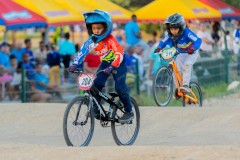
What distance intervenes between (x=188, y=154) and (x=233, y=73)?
51.3ft

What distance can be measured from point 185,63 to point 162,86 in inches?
22.9

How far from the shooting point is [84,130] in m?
10.4

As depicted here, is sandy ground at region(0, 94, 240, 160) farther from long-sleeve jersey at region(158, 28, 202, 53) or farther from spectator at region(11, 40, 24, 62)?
spectator at region(11, 40, 24, 62)

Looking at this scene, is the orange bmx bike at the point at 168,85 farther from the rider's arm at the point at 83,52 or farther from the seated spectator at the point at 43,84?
the rider's arm at the point at 83,52

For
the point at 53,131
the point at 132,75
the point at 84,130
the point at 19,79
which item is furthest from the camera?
the point at 132,75

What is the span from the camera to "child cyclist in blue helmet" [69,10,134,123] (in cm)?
1057

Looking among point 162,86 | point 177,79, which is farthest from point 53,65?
point 177,79

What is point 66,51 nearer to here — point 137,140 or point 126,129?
point 137,140

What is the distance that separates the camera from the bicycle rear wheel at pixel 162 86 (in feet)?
50.0

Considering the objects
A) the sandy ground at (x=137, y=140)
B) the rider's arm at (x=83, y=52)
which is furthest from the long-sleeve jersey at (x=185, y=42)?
the rider's arm at (x=83, y=52)

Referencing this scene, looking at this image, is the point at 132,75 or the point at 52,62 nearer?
the point at 132,75

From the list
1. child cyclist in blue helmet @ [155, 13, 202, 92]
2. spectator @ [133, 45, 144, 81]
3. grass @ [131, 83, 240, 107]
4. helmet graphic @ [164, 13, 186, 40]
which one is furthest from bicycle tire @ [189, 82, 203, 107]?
A: spectator @ [133, 45, 144, 81]

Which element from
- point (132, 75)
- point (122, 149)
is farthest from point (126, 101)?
point (132, 75)

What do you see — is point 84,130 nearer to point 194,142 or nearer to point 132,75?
point 194,142
